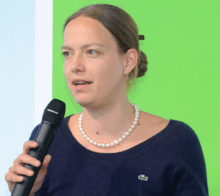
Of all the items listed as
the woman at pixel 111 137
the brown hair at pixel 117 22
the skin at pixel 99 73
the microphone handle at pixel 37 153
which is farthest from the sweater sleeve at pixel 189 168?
the microphone handle at pixel 37 153

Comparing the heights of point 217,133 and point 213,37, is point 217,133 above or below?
below

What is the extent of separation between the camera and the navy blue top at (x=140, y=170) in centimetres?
99

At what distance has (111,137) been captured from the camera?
109cm

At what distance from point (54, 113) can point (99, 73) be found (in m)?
0.23

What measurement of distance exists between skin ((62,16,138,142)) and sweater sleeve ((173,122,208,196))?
Result: 0.20 meters

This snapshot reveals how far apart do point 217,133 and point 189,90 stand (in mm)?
276

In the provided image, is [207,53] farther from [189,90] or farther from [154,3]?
[154,3]

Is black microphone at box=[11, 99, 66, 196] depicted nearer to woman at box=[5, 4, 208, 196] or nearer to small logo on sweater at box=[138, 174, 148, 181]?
woman at box=[5, 4, 208, 196]

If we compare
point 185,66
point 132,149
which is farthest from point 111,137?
point 185,66

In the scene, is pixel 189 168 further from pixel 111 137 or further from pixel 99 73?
pixel 99 73

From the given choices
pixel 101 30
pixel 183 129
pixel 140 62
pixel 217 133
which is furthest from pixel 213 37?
pixel 101 30

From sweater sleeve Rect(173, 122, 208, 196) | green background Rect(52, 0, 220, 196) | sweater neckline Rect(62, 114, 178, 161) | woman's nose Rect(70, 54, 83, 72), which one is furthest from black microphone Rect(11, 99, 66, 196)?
green background Rect(52, 0, 220, 196)

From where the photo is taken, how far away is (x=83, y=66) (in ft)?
3.15

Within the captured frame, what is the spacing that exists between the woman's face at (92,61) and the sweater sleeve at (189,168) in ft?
0.97
